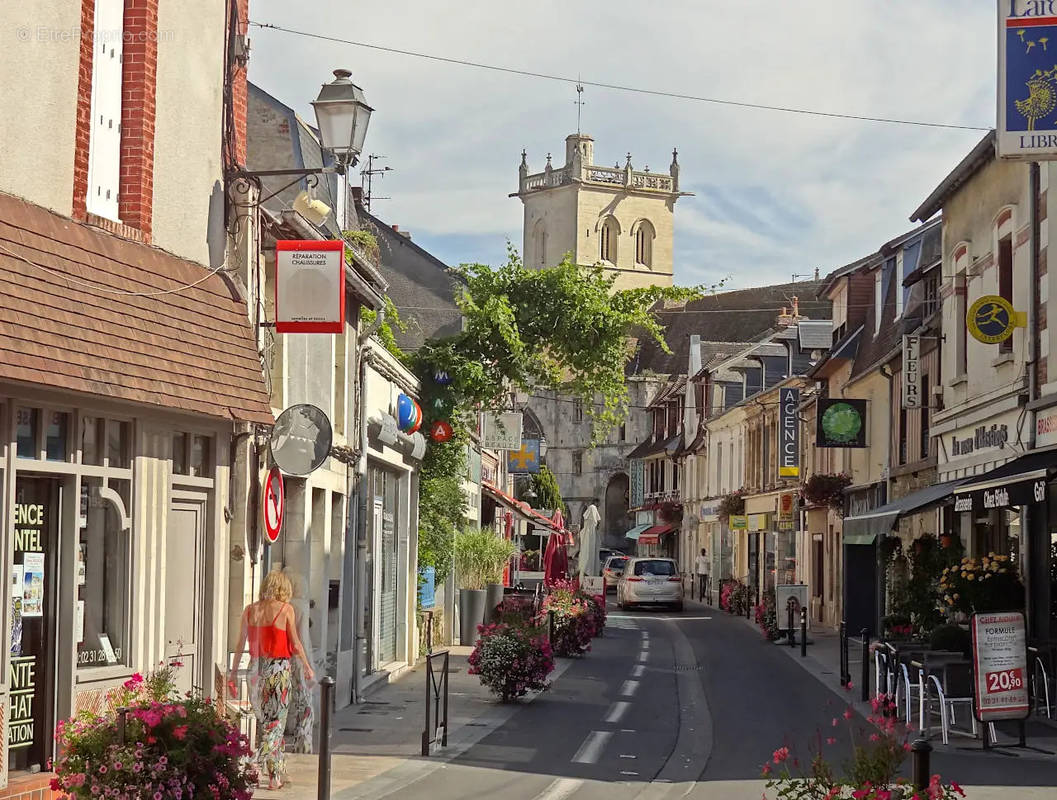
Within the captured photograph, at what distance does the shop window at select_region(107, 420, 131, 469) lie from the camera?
10.5 metres

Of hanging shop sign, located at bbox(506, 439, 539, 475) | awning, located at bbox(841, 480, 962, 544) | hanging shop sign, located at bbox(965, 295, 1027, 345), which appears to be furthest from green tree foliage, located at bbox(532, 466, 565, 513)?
hanging shop sign, located at bbox(965, 295, 1027, 345)

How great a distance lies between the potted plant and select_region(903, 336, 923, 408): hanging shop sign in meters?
7.82

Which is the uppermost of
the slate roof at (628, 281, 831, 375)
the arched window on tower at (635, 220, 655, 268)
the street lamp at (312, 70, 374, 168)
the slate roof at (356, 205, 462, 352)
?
the arched window on tower at (635, 220, 655, 268)

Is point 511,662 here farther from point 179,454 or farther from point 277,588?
point 179,454

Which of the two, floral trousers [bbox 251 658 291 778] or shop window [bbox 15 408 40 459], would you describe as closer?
shop window [bbox 15 408 40 459]

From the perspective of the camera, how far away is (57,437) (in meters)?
9.73

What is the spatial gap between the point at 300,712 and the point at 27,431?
4.47m

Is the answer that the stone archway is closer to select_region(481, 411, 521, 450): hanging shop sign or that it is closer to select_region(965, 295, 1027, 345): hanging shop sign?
select_region(481, 411, 521, 450): hanging shop sign

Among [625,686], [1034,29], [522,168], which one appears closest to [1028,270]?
[1034,29]

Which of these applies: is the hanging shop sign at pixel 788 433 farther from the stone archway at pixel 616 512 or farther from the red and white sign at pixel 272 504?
the stone archway at pixel 616 512

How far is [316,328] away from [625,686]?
9.48m

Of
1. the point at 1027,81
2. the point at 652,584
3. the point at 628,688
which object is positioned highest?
the point at 1027,81

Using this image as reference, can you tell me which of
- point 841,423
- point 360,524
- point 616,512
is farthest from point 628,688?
point 616,512

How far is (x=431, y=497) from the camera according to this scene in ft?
83.3
